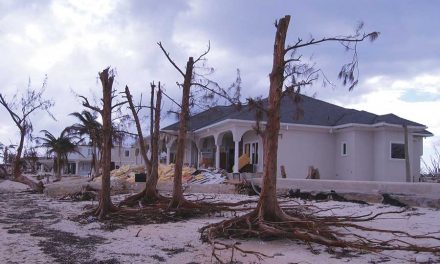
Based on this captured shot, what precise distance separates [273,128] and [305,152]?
1831cm

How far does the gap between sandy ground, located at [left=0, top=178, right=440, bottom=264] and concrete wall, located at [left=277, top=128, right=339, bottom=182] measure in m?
13.4

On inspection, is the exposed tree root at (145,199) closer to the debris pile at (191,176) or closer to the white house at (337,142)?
the debris pile at (191,176)

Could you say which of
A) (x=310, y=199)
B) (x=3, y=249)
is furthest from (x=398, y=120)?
(x=3, y=249)

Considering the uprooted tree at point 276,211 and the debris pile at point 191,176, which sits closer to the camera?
the uprooted tree at point 276,211

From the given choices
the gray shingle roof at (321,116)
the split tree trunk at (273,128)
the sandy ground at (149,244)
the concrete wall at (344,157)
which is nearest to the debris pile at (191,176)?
the gray shingle roof at (321,116)

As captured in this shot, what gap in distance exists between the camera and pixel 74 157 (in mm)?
79688

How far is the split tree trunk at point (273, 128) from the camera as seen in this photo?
31.5 feet

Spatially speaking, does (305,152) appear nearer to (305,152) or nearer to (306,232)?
(305,152)

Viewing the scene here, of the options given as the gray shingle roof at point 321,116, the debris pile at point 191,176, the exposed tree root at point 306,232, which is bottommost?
the exposed tree root at point 306,232

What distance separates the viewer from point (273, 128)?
9.62m

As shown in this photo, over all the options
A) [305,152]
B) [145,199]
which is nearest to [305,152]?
[305,152]

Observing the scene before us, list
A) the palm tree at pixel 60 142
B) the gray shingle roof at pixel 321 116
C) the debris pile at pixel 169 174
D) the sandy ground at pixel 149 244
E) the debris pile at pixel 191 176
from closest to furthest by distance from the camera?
1. the sandy ground at pixel 149 244
2. the debris pile at pixel 191 176
3. the debris pile at pixel 169 174
4. the gray shingle roof at pixel 321 116
5. the palm tree at pixel 60 142

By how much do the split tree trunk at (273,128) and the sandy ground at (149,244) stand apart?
943mm

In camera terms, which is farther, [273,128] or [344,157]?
[344,157]
